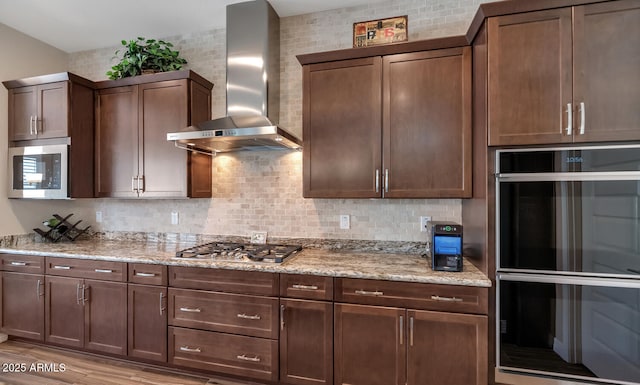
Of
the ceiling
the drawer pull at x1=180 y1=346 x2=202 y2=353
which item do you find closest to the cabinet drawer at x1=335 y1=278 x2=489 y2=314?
the drawer pull at x1=180 y1=346 x2=202 y2=353

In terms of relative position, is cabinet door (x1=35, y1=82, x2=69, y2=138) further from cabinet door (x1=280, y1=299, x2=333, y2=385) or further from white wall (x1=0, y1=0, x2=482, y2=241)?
cabinet door (x1=280, y1=299, x2=333, y2=385)

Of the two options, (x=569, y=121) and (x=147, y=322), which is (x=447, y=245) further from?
(x=147, y=322)

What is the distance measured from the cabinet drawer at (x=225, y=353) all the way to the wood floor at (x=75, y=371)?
5.5 inches

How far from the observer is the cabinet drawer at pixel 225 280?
6.42 feet

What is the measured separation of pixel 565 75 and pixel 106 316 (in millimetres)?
3559

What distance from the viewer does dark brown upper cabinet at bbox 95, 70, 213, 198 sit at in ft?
8.30

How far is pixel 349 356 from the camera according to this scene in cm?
183

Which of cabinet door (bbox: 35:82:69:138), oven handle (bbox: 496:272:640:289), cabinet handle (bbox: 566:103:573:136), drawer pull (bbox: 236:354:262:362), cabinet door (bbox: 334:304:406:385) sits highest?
cabinet door (bbox: 35:82:69:138)

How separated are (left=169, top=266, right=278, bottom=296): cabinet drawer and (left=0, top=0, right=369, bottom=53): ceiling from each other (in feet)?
7.28

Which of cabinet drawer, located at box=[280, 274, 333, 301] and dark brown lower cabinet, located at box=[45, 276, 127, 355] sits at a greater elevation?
cabinet drawer, located at box=[280, 274, 333, 301]

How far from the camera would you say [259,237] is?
266cm

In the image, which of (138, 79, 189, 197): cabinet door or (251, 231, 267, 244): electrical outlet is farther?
(251, 231, 267, 244): electrical outlet

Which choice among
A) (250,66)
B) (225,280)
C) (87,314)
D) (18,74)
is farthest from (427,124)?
(18,74)

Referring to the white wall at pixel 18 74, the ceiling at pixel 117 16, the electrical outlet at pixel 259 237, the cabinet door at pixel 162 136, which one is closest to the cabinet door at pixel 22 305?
the white wall at pixel 18 74
